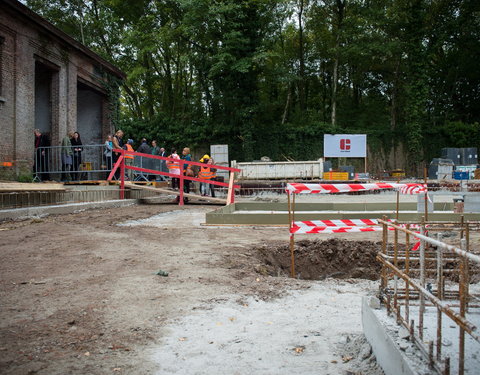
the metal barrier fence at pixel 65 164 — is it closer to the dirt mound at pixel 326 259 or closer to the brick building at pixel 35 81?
the brick building at pixel 35 81

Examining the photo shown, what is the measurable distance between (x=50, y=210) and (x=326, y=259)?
7.10 meters

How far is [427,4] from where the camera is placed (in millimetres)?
34344

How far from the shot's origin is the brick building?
45.8ft

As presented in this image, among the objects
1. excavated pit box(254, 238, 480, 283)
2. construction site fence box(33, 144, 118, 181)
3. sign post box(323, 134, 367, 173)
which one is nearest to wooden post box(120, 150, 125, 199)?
construction site fence box(33, 144, 118, 181)

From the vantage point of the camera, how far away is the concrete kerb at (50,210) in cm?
934

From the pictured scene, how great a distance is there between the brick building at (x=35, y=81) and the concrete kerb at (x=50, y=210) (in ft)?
12.9

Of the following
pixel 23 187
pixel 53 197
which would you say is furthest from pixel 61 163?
pixel 23 187

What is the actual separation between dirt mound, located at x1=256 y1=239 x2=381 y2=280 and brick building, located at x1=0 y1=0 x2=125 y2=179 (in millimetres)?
10966

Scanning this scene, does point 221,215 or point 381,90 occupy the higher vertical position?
point 381,90

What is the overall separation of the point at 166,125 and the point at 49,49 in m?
17.4

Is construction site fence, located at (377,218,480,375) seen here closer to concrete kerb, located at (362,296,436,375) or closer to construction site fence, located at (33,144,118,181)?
concrete kerb, located at (362,296,436,375)

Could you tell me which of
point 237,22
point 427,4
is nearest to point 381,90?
point 427,4

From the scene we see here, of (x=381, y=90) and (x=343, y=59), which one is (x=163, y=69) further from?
(x=381, y=90)

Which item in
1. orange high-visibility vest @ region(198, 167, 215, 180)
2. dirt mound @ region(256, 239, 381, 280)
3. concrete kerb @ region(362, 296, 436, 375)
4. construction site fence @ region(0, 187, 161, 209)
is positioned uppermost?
orange high-visibility vest @ region(198, 167, 215, 180)
